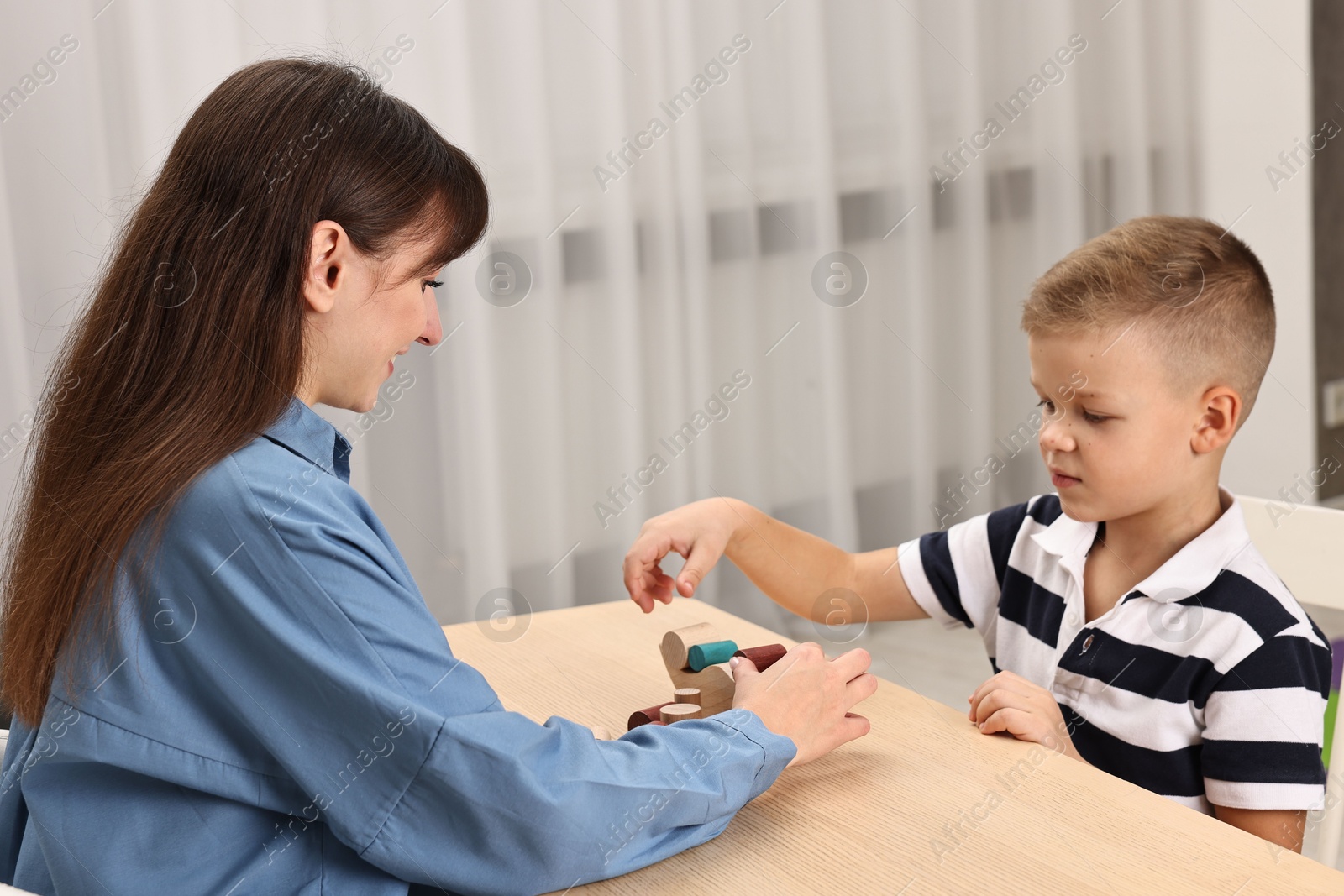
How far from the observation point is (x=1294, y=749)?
0.95 metres

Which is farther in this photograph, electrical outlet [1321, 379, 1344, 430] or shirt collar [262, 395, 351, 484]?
electrical outlet [1321, 379, 1344, 430]

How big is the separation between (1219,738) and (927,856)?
37cm

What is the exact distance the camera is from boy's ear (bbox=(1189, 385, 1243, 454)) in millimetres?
1152

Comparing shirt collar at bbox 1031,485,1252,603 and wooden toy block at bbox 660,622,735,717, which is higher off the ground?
shirt collar at bbox 1031,485,1252,603

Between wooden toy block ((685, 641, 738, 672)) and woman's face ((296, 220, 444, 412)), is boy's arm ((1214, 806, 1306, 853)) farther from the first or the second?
woman's face ((296, 220, 444, 412))

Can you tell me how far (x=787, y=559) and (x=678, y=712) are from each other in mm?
480

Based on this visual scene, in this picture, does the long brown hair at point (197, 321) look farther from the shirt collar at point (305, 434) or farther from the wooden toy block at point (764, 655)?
the wooden toy block at point (764, 655)

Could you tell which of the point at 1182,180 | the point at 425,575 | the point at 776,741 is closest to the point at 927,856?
the point at 776,741

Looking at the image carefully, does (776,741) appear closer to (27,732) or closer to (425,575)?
(27,732)

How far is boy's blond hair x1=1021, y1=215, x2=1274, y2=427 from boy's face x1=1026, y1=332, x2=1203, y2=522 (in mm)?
19

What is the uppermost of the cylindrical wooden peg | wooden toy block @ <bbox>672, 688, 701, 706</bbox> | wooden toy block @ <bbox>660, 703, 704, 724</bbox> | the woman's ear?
the woman's ear

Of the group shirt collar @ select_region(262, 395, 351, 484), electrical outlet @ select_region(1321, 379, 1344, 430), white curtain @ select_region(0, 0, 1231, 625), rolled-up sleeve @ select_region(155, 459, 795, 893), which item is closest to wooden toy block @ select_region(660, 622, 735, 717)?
rolled-up sleeve @ select_region(155, 459, 795, 893)

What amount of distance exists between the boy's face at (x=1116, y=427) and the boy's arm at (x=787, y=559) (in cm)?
29

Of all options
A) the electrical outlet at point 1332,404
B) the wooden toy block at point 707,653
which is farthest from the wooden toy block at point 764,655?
the electrical outlet at point 1332,404
